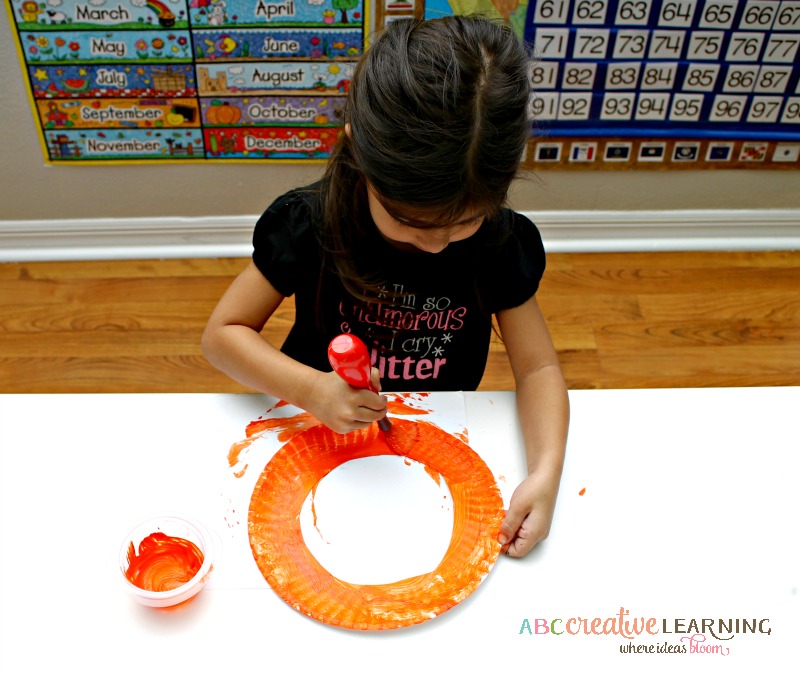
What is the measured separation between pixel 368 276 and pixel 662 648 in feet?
1.65

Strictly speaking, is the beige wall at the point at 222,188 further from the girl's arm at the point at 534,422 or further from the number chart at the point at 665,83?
the girl's arm at the point at 534,422

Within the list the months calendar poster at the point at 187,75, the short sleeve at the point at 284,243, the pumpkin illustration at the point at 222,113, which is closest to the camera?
the short sleeve at the point at 284,243

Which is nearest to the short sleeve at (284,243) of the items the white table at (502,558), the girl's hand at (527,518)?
the white table at (502,558)

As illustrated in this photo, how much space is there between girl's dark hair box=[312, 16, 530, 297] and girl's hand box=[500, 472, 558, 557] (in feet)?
0.90

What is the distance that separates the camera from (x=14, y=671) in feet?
1.99

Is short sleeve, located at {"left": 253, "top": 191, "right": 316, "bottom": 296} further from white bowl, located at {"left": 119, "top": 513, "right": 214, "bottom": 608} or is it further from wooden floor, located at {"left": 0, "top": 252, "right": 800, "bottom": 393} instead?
wooden floor, located at {"left": 0, "top": 252, "right": 800, "bottom": 393}

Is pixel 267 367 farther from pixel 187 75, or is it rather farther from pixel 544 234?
pixel 544 234

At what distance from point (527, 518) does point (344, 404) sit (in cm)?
21

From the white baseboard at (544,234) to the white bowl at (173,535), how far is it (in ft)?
4.03

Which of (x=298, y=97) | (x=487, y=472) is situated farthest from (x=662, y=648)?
(x=298, y=97)

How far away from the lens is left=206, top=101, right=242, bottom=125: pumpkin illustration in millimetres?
1646

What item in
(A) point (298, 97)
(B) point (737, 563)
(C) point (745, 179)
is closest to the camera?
(B) point (737, 563)

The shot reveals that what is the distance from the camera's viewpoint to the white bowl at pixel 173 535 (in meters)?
0.64

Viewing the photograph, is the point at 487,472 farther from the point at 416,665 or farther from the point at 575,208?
the point at 575,208
